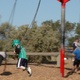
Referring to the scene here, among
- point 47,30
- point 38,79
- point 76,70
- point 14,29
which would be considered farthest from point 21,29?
point 38,79

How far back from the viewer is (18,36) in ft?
84.2

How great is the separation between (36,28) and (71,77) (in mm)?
11979

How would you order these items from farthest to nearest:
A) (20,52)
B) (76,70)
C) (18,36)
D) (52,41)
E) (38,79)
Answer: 1. (18,36)
2. (52,41)
3. (76,70)
4. (20,52)
5. (38,79)

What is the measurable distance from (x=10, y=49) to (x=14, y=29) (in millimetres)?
3906

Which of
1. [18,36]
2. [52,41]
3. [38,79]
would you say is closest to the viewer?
[38,79]

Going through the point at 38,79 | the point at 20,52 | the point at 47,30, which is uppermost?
the point at 47,30

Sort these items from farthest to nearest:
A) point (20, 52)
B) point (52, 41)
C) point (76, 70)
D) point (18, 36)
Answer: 1. point (18, 36)
2. point (52, 41)
3. point (76, 70)
4. point (20, 52)

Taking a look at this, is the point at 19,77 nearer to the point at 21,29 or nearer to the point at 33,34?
the point at 33,34

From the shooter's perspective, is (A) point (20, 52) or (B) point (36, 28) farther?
(B) point (36, 28)

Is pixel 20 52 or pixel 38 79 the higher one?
pixel 20 52

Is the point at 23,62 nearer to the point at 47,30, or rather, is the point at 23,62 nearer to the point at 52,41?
the point at 52,41

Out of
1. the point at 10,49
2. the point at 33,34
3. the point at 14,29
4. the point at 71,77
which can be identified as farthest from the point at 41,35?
the point at 71,77

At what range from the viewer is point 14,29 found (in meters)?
27.0

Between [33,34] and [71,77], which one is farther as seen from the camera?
[33,34]
